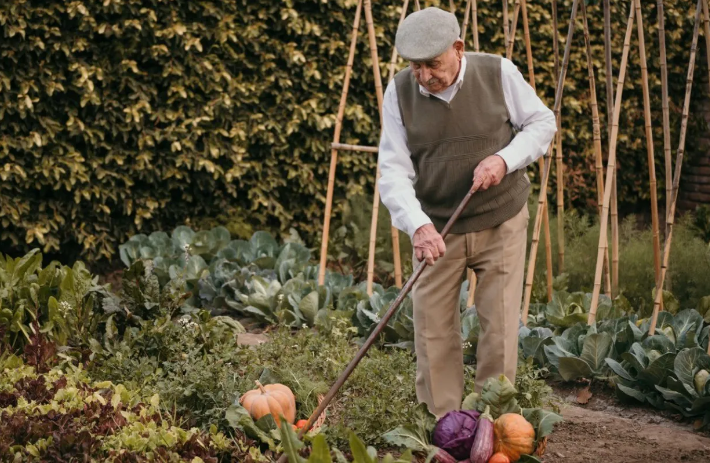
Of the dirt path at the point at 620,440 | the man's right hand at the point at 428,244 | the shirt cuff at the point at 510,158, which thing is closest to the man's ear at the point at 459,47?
the shirt cuff at the point at 510,158

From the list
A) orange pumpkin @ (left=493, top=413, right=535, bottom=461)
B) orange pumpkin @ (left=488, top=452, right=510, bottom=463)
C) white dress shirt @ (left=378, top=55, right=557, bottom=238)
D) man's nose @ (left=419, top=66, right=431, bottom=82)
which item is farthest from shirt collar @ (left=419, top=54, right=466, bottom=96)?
orange pumpkin @ (left=488, top=452, right=510, bottom=463)

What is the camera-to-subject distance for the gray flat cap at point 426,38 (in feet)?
9.95

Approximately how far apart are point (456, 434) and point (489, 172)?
969mm

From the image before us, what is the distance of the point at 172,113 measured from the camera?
6.07 meters

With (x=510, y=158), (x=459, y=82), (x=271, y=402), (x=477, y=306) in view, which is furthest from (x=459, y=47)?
(x=271, y=402)

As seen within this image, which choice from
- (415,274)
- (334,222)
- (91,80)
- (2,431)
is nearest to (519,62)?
(334,222)

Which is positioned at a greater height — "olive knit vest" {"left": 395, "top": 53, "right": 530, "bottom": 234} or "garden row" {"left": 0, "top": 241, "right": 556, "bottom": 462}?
"olive knit vest" {"left": 395, "top": 53, "right": 530, "bottom": 234}

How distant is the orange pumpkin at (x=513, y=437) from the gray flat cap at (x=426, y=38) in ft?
4.43

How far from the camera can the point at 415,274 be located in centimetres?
315

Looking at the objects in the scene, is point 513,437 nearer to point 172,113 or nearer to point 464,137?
point 464,137

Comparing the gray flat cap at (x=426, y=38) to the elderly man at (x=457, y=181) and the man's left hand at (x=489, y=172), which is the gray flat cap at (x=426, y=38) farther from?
the man's left hand at (x=489, y=172)

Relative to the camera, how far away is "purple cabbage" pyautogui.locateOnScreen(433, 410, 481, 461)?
3162 mm

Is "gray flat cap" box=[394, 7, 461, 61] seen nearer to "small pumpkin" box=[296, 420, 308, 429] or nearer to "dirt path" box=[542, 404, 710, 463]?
"small pumpkin" box=[296, 420, 308, 429]

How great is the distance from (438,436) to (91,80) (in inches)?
148
